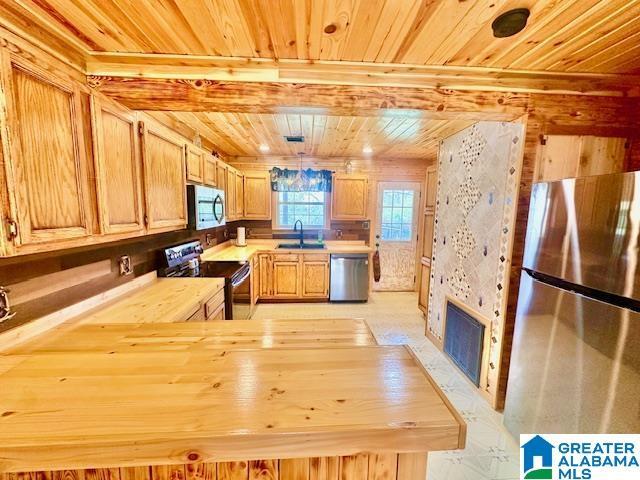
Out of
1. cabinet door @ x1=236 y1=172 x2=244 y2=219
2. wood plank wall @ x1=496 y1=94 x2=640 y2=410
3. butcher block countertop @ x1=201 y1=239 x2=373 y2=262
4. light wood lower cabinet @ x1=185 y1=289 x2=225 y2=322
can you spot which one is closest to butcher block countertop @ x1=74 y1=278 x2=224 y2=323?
light wood lower cabinet @ x1=185 y1=289 x2=225 y2=322

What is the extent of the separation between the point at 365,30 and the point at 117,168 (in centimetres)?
157

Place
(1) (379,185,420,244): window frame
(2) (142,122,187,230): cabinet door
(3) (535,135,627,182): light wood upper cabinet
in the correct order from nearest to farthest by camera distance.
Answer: (2) (142,122,187,230): cabinet door < (3) (535,135,627,182): light wood upper cabinet < (1) (379,185,420,244): window frame

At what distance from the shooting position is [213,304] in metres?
2.24

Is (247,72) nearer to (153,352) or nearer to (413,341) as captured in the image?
(153,352)

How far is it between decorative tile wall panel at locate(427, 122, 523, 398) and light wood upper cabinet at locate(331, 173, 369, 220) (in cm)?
160

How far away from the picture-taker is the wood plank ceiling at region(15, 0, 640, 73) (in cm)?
117

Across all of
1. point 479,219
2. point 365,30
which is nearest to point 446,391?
point 479,219

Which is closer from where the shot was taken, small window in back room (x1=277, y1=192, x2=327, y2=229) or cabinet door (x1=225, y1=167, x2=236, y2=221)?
cabinet door (x1=225, y1=167, x2=236, y2=221)

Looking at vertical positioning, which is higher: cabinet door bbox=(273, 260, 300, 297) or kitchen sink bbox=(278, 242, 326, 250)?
kitchen sink bbox=(278, 242, 326, 250)

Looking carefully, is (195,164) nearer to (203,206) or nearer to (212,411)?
(203,206)

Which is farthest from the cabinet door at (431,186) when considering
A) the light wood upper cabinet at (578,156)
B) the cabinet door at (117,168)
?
the cabinet door at (117,168)

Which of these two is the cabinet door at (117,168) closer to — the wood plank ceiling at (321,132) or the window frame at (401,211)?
the wood plank ceiling at (321,132)

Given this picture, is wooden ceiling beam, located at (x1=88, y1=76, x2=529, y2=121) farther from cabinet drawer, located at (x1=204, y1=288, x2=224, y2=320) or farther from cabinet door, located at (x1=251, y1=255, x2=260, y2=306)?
cabinet door, located at (x1=251, y1=255, x2=260, y2=306)

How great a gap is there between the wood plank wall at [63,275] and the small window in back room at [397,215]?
3811 mm
